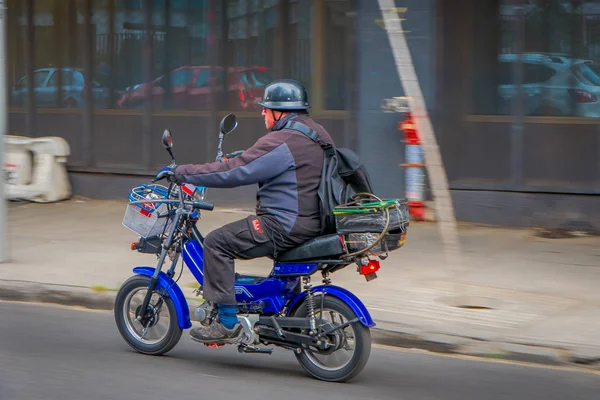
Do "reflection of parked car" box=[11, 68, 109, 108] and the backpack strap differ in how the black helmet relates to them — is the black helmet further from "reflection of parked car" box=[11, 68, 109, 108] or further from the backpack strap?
"reflection of parked car" box=[11, 68, 109, 108]

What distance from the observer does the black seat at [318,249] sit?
5.71 metres

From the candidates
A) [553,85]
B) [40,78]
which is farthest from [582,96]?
[40,78]

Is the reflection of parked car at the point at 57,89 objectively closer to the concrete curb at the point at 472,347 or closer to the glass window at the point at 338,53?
the glass window at the point at 338,53

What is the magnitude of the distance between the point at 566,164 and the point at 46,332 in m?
6.41

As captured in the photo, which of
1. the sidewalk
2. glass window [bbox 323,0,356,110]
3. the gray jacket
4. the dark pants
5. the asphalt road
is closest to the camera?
the asphalt road

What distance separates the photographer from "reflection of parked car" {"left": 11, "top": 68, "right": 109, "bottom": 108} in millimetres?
13562

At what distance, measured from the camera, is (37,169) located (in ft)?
43.6

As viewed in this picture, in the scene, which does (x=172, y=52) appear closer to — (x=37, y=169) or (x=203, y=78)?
(x=203, y=78)

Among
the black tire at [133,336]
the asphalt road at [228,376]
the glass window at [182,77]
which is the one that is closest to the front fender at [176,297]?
the black tire at [133,336]

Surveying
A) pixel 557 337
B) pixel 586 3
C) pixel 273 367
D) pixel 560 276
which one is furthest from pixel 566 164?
pixel 273 367

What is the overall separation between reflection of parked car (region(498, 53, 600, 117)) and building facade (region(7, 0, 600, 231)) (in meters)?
0.02

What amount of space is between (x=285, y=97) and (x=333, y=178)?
59 centimetres

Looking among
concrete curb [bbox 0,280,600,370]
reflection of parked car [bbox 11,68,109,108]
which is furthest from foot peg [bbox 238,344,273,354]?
reflection of parked car [bbox 11,68,109,108]

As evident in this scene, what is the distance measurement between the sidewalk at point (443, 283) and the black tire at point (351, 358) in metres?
1.18
